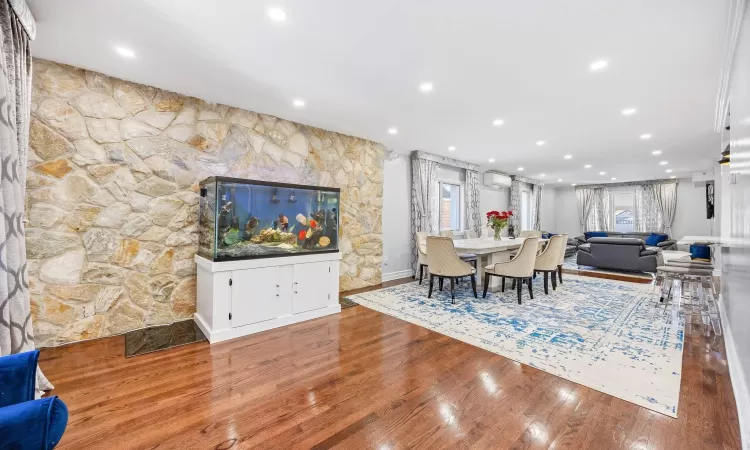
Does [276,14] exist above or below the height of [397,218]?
above

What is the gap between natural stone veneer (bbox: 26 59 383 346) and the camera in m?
2.59

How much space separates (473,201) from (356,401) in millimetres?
5996

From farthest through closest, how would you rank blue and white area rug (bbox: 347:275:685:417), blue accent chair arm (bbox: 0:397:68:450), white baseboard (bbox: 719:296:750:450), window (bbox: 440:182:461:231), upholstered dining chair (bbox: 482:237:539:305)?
window (bbox: 440:182:461:231)
upholstered dining chair (bbox: 482:237:539:305)
blue and white area rug (bbox: 347:275:685:417)
white baseboard (bbox: 719:296:750:450)
blue accent chair arm (bbox: 0:397:68:450)

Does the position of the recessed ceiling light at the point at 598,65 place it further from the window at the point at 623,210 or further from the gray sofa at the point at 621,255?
the window at the point at 623,210

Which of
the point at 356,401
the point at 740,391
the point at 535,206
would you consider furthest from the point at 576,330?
the point at 535,206

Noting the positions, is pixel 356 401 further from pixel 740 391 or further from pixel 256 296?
pixel 740 391

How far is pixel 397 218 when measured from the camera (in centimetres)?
568

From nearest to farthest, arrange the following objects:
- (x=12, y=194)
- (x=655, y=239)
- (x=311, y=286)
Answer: (x=12, y=194)
(x=311, y=286)
(x=655, y=239)

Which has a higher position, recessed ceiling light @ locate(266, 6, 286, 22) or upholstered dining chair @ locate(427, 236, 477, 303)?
recessed ceiling light @ locate(266, 6, 286, 22)

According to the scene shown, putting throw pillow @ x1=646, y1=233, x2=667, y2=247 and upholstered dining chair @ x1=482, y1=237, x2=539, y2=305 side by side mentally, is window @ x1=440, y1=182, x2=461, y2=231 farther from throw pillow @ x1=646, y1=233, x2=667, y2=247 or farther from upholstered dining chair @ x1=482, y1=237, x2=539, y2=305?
throw pillow @ x1=646, y1=233, x2=667, y2=247

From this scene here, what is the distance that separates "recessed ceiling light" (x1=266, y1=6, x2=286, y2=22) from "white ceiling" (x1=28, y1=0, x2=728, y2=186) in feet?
0.12

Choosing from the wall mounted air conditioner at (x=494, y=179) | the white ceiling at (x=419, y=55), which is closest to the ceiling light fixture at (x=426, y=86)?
the white ceiling at (x=419, y=55)

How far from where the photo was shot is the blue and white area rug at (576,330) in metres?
2.14

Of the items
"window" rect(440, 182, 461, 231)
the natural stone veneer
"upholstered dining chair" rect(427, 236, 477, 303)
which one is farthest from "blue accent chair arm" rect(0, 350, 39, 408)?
"window" rect(440, 182, 461, 231)
